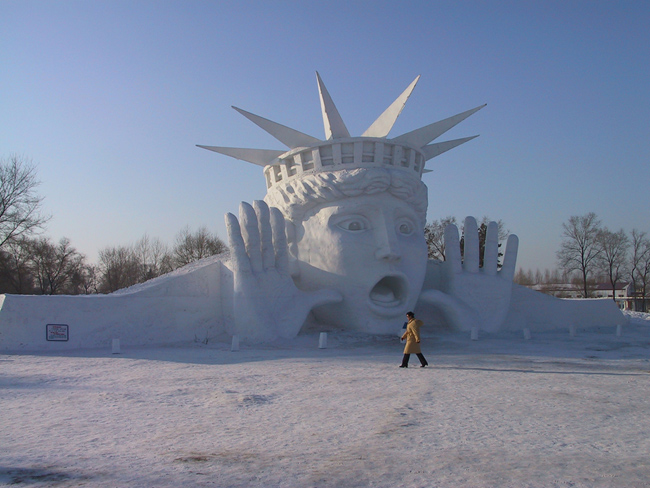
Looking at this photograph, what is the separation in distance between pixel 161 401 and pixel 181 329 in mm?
7266

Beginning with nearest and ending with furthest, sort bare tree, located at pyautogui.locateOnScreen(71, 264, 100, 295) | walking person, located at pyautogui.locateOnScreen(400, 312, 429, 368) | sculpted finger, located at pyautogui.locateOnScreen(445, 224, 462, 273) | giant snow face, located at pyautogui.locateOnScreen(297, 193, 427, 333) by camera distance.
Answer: walking person, located at pyautogui.locateOnScreen(400, 312, 429, 368) < giant snow face, located at pyautogui.locateOnScreen(297, 193, 427, 333) < sculpted finger, located at pyautogui.locateOnScreen(445, 224, 462, 273) < bare tree, located at pyautogui.locateOnScreen(71, 264, 100, 295)

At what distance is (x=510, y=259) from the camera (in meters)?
16.7

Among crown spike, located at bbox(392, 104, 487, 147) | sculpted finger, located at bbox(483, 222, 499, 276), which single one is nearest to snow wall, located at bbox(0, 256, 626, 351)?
sculpted finger, located at bbox(483, 222, 499, 276)

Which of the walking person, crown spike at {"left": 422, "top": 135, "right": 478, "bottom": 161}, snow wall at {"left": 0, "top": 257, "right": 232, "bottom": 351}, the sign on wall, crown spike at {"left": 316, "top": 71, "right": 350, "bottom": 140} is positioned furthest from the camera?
crown spike at {"left": 422, "top": 135, "right": 478, "bottom": 161}

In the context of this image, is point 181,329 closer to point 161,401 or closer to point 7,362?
point 7,362

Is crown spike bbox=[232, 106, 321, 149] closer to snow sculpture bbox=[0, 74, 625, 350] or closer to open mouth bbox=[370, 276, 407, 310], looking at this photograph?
snow sculpture bbox=[0, 74, 625, 350]

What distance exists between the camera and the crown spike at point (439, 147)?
54.7 ft

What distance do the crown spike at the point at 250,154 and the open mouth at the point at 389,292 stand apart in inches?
193

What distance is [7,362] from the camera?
9.29 m

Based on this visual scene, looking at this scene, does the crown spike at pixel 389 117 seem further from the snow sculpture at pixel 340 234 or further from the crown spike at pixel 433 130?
the crown spike at pixel 433 130

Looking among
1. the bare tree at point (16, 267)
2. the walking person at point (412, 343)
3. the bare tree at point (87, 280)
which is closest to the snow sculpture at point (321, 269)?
the walking person at point (412, 343)

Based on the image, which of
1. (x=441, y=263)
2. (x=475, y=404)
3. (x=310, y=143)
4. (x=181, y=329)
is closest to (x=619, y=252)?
(x=441, y=263)

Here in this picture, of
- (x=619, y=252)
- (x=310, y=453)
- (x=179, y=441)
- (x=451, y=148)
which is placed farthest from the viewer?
(x=619, y=252)

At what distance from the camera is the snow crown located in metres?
14.3
